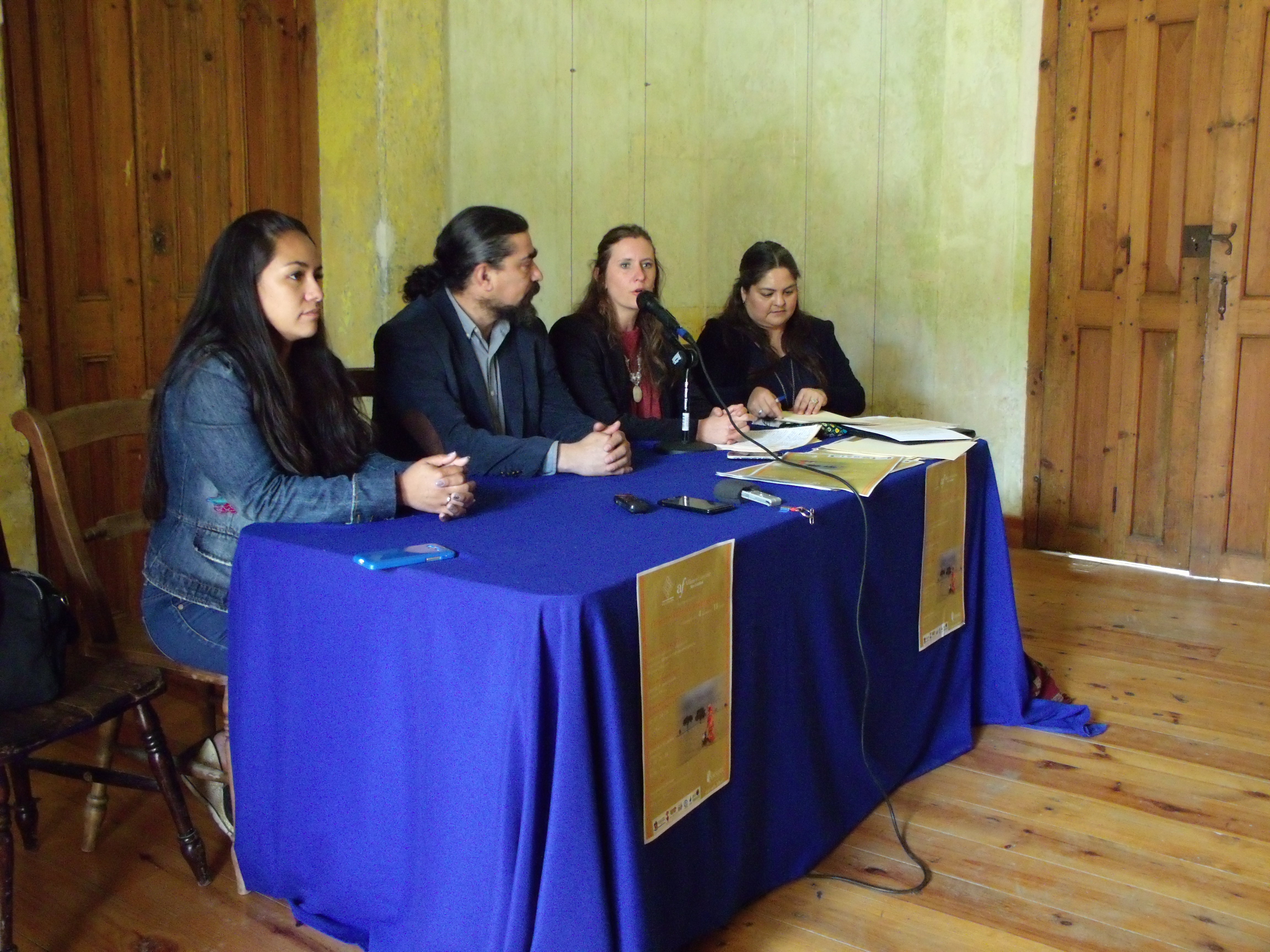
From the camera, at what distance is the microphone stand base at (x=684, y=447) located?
2654 mm

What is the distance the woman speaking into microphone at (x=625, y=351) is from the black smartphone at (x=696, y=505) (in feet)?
2.62

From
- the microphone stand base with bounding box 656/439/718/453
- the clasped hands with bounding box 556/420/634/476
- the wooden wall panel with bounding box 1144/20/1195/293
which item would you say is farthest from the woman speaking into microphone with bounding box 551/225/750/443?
the wooden wall panel with bounding box 1144/20/1195/293

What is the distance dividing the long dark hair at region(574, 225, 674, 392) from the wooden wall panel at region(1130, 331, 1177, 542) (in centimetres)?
203

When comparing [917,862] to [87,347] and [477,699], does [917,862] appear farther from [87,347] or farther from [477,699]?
[87,347]

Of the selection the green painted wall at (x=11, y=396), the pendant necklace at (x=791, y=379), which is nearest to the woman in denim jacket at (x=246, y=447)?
the green painted wall at (x=11, y=396)

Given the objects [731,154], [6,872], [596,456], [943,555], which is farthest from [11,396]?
[731,154]

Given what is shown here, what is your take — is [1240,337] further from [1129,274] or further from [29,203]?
[29,203]

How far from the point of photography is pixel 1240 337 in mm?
3969

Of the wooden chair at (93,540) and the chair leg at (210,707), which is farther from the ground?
the wooden chair at (93,540)

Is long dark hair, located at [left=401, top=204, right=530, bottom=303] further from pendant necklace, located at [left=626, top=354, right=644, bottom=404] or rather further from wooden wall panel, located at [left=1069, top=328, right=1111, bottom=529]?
wooden wall panel, located at [left=1069, top=328, right=1111, bottom=529]

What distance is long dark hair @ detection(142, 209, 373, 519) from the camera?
197 centimetres

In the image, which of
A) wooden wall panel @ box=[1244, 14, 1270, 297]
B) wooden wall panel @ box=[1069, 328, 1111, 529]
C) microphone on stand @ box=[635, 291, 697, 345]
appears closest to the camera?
microphone on stand @ box=[635, 291, 697, 345]

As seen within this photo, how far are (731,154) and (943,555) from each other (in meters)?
2.92

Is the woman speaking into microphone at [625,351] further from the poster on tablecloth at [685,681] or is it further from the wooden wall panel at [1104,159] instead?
the wooden wall panel at [1104,159]
